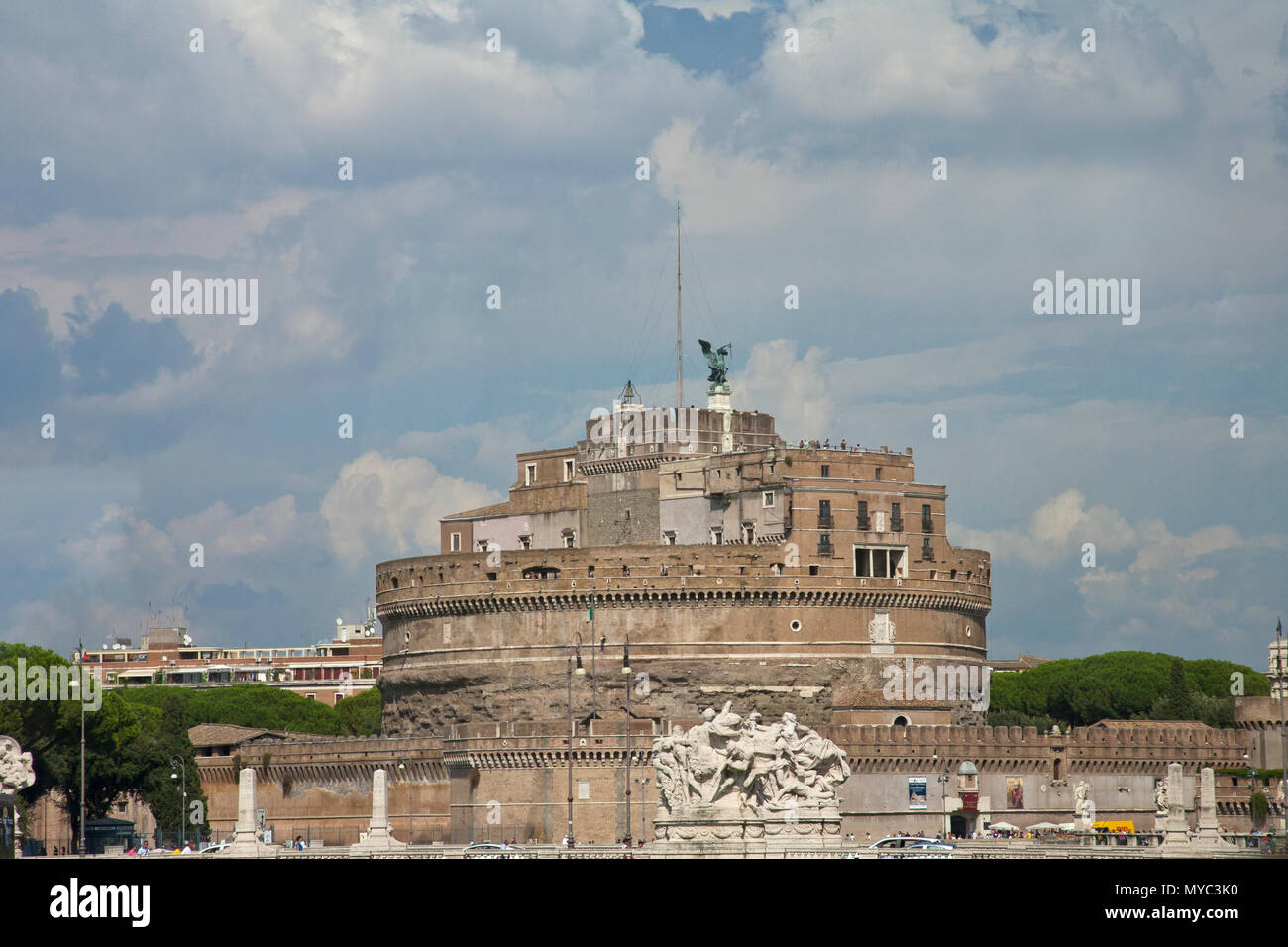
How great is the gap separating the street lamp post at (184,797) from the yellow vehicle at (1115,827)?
119 feet

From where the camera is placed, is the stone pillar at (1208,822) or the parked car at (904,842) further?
the parked car at (904,842)

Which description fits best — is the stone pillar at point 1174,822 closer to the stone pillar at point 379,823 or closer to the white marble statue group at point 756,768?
the white marble statue group at point 756,768

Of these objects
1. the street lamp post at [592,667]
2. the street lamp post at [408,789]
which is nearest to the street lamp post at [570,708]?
the street lamp post at [592,667]

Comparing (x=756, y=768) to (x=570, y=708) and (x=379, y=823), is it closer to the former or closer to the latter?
(x=379, y=823)

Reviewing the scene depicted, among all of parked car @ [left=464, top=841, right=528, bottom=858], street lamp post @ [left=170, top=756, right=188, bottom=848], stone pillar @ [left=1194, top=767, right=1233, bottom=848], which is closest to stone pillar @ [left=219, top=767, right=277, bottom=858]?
parked car @ [left=464, top=841, right=528, bottom=858]

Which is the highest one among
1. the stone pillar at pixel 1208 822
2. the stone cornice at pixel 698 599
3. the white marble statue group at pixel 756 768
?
the stone cornice at pixel 698 599

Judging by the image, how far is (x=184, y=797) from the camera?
103 metres

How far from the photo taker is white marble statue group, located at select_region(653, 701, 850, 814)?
239ft

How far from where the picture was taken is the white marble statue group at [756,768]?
72.9 metres

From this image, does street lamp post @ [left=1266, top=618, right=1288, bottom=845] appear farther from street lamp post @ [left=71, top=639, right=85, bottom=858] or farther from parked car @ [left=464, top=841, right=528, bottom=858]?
street lamp post @ [left=71, top=639, right=85, bottom=858]

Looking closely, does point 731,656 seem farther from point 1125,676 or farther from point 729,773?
point 1125,676

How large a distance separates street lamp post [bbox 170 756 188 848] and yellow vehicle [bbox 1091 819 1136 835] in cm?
3619

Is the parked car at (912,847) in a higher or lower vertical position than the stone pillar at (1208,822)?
lower
